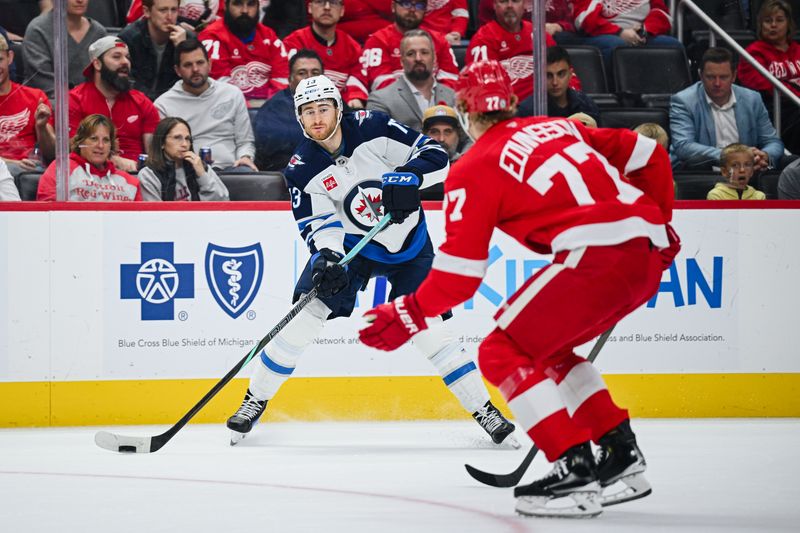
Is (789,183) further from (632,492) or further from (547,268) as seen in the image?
(547,268)

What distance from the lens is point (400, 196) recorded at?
13.6 feet

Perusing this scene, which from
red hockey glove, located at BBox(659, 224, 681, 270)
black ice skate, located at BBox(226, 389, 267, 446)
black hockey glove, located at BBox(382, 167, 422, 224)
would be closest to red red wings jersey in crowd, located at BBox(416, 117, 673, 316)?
red hockey glove, located at BBox(659, 224, 681, 270)

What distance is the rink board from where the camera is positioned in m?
5.11

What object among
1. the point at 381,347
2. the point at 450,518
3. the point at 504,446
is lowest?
the point at 504,446

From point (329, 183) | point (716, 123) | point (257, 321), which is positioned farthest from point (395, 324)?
point (716, 123)

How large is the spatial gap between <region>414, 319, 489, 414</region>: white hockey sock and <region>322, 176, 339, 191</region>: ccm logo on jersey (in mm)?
628

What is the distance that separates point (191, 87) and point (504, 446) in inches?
83.2

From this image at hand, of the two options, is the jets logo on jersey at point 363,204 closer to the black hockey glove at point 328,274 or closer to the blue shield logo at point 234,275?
the black hockey glove at point 328,274

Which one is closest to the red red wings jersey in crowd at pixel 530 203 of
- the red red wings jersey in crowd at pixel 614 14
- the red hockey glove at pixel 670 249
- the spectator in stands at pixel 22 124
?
the red hockey glove at pixel 670 249

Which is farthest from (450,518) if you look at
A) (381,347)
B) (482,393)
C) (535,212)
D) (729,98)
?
(729,98)

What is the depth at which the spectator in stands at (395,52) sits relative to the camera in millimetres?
5520

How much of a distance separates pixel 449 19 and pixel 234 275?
1.58 m

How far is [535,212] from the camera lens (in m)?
2.88

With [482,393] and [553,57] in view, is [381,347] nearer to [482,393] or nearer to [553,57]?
[482,393]
